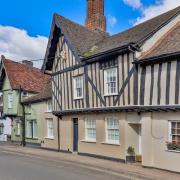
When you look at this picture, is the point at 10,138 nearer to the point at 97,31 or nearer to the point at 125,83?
the point at 97,31

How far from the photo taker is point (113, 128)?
55.4ft

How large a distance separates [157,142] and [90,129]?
19.1ft

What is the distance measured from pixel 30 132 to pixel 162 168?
646 inches

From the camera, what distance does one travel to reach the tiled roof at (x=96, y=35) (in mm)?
17328

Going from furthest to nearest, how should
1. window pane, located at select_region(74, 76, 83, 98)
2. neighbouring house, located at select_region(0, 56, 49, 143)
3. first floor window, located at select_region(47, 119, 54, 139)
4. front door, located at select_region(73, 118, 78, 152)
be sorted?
neighbouring house, located at select_region(0, 56, 49, 143), first floor window, located at select_region(47, 119, 54, 139), front door, located at select_region(73, 118, 78, 152), window pane, located at select_region(74, 76, 83, 98)

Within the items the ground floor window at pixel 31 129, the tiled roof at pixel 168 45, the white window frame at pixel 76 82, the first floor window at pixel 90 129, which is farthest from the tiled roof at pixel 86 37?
the ground floor window at pixel 31 129

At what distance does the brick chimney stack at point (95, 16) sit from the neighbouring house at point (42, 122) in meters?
6.39

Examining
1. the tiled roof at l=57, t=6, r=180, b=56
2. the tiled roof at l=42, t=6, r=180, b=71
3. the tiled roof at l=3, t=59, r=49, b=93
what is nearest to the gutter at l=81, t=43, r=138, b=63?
the tiled roof at l=42, t=6, r=180, b=71

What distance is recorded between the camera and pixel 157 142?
13.7m

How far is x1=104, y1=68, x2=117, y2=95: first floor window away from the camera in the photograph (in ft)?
54.3

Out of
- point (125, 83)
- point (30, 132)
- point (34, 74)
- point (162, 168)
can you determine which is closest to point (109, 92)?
point (125, 83)

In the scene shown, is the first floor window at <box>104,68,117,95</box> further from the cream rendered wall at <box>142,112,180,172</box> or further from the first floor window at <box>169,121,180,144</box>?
the first floor window at <box>169,121,180,144</box>

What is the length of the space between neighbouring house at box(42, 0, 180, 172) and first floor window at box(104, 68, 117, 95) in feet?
0.18

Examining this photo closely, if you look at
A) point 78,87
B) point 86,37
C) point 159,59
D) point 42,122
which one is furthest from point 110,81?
point 42,122
